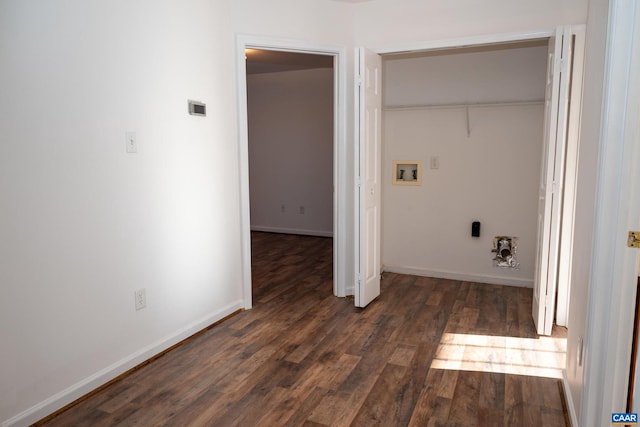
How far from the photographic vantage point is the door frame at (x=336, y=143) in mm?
3533

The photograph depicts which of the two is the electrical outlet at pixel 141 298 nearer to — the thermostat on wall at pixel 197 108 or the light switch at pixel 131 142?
the light switch at pixel 131 142

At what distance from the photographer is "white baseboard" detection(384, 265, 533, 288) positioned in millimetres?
4305

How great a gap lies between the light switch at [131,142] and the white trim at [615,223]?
2.36 metres

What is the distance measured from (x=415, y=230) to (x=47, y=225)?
11.1ft

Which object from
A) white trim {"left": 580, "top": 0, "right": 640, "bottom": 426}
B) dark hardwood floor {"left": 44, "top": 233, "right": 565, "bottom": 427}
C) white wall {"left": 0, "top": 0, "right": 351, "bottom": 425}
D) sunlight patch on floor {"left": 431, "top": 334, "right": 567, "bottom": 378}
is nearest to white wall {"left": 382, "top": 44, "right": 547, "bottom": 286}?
dark hardwood floor {"left": 44, "top": 233, "right": 565, "bottom": 427}

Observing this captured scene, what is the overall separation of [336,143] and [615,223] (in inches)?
98.5

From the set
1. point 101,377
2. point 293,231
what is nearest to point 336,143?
point 101,377

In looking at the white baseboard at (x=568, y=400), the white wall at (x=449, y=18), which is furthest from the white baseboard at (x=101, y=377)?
the white wall at (x=449, y=18)

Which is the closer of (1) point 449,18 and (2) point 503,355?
(2) point 503,355

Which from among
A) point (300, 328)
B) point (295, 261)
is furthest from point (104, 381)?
point (295, 261)

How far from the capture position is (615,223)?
1.70m

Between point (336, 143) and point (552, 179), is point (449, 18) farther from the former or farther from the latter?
point (552, 179)

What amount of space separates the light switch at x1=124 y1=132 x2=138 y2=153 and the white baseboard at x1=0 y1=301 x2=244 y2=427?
1.22m

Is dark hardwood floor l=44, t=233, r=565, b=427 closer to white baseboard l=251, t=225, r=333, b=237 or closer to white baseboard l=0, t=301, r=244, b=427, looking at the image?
white baseboard l=0, t=301, r=244, b=427
